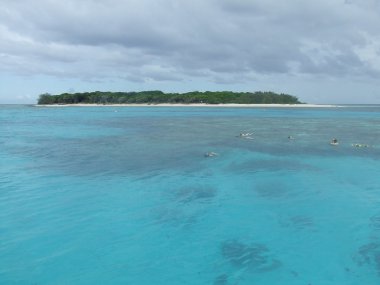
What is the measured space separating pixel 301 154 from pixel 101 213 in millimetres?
19984

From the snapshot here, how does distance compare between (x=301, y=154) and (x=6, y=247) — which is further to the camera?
(x=301, y=154)

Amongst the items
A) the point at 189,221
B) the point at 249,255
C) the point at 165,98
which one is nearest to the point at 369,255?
the point at 249,255

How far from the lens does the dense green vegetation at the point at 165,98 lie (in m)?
172

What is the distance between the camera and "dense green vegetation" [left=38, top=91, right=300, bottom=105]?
17225cm

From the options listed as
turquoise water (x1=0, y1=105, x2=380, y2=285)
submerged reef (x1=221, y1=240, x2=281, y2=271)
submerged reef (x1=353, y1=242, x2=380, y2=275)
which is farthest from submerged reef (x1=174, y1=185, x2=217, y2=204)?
submerged reef (x1=353, y1=242, x2=380, y2=275)

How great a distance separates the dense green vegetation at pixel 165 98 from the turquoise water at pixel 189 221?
14583 centimetres

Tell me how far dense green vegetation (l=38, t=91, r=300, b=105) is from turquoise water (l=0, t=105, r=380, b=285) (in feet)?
478

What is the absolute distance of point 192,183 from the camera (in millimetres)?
20359

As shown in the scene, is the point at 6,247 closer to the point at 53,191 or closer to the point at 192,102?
the point at 53,191

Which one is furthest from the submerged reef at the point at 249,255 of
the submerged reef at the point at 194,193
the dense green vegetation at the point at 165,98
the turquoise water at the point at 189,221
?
the dense green vegetation at the point at 165,98

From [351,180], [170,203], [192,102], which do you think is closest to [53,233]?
[170,203]

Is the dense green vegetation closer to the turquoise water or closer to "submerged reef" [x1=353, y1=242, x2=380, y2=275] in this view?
the turquoise water

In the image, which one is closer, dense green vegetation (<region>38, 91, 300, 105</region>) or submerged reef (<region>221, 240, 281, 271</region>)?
submerged reef (<region>221, 240, 281, 271</region>)

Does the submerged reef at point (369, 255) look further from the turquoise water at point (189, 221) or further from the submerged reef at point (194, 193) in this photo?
the submerged reef at point (194, 193)
